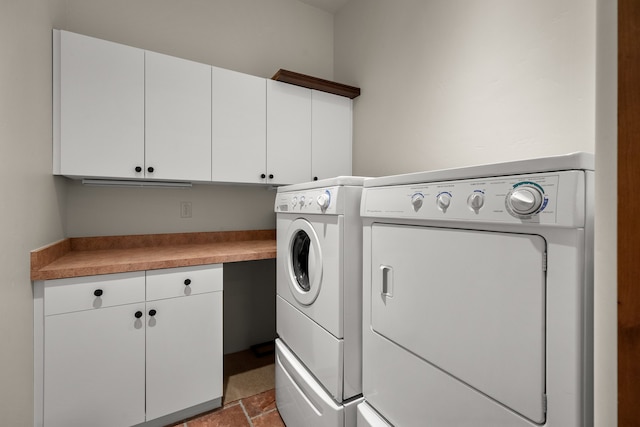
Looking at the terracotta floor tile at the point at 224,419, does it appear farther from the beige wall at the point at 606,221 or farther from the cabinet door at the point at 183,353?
the beige wall at the point at 606,221

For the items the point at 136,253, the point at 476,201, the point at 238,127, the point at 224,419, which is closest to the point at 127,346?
the point at 136,253

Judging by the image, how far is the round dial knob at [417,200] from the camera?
3.10ft

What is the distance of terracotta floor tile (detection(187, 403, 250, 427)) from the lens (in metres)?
1.63

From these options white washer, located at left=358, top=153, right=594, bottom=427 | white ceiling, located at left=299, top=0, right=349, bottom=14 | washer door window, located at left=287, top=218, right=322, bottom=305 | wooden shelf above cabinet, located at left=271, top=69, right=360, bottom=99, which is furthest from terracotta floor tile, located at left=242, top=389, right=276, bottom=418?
white ceiling, located at left=299, top=0, right=349, bottom=14

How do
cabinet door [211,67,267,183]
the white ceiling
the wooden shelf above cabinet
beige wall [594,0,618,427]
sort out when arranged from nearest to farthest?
beige wall [594,0,618,427]
cabinet door [211,67,267,183]
the wooden shelf above cabinet
the white ceiling

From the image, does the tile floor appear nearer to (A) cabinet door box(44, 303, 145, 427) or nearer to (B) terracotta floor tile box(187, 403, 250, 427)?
(B) terracotta floor tile box(187, 403, 250, 427)

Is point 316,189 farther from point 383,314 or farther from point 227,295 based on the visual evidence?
point 227,295

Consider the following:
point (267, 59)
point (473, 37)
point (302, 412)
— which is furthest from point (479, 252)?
point (267, 59)

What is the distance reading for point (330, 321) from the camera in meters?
1.29

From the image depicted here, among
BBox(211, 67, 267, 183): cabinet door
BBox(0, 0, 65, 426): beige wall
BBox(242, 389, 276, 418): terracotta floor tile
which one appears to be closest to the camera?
BBox(0, 0, 65, 426): beige wall

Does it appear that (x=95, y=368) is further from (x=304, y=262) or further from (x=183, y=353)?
(x=304, y=262)

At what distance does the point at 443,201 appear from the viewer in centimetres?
87

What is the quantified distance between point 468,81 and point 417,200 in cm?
105

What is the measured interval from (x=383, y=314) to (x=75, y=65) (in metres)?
2.03
